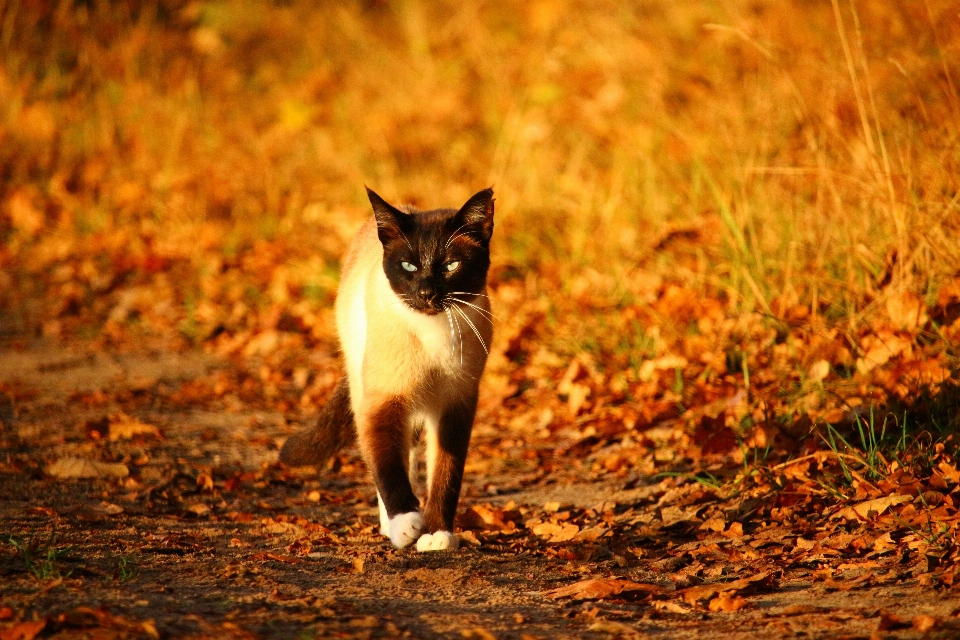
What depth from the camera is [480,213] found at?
14.1 feet

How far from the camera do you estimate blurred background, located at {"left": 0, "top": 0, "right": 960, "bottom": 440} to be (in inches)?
218

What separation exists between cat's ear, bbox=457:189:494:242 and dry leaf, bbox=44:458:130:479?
2092 millimetres

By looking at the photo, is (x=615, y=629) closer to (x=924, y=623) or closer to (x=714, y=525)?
(x=924, y=623)

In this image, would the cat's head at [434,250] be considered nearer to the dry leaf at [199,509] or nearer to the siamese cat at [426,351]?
the siamese cat at [426,351]

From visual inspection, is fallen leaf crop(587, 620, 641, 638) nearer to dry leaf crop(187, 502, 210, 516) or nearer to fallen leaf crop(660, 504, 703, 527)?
fallen leaf crop(660, 504, 703, 527)

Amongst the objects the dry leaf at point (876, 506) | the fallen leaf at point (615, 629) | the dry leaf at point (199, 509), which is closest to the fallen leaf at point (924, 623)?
the fallen leaf at point (615, 629)

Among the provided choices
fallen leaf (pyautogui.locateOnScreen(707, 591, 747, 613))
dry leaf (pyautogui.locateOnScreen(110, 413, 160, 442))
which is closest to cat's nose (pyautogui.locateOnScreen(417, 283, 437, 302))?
fallen leaf (pyautogui.locateOnScreen(707, 591, 747, 613))

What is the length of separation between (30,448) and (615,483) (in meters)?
2.99

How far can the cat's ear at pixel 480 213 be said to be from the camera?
13.9 ft

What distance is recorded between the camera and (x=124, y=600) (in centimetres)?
309

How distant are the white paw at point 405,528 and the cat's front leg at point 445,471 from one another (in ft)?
0.25

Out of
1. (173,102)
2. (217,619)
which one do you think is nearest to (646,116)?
(173,102)

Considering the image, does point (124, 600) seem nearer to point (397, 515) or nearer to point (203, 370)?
point (397, 515)

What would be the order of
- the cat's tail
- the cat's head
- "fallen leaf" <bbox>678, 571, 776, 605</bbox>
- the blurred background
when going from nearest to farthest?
1. "fallen leaf" <bbox>678, 571, 776, 605</bbox>
2. the cat's head
3. the cat's tail
4. the blurred background
